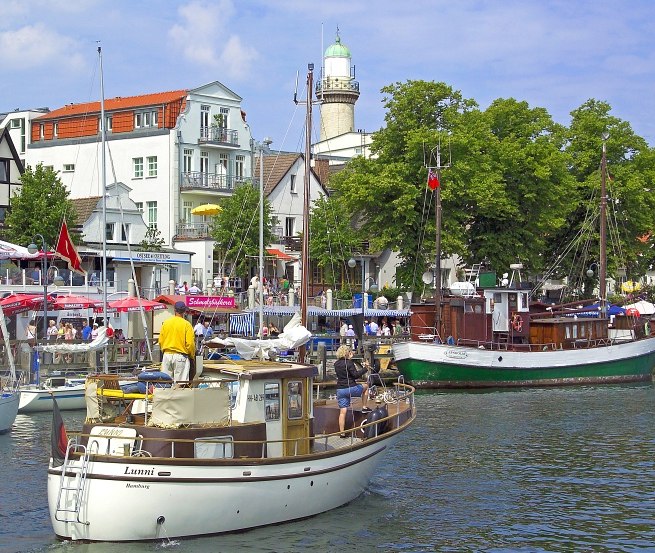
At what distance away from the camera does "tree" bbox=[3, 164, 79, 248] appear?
59562 millimetres

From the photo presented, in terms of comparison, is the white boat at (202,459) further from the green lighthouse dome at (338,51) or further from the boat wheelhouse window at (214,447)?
the green lighthouse dome at (338,51)

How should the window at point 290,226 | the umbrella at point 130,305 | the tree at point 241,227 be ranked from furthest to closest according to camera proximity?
1. the window at point 290,226
2. the tree at point 241,227
3. the umbrella at point 130,305

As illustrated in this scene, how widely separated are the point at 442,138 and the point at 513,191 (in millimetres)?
6869

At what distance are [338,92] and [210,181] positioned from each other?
3312cm

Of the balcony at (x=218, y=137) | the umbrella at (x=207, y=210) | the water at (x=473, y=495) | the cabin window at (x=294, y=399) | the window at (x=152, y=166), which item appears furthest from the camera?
the balcony at (x=218, y=137)

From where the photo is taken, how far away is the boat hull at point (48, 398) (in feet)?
127

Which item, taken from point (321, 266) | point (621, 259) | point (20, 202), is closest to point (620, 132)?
point (621, 259)

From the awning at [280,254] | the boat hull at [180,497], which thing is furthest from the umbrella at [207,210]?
the boat hull at [180,497]

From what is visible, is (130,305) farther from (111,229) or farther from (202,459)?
(202,459)

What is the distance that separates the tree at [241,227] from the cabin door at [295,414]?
134 feet

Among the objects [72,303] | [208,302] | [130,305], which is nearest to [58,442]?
[130,305]

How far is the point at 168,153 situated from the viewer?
7250 centimetres

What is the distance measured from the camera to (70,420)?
1453 inches

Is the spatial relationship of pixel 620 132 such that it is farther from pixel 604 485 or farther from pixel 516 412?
pixel 604 485
